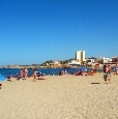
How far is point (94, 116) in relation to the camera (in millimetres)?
10672

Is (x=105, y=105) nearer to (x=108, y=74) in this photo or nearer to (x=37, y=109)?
(x=37, y=109)

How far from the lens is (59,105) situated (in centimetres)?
1348

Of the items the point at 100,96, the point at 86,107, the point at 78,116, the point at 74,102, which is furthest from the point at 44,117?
the point at 100,96

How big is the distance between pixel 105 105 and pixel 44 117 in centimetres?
262

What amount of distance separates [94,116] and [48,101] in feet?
15.2

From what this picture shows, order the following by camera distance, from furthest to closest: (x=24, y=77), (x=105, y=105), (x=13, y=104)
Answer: (x=24, y=77) < (x=13, y=104) < (x=105, y=105)

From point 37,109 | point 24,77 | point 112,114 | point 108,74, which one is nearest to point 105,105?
point 112,114

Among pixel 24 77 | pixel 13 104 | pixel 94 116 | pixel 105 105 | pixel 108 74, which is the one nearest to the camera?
pixel 94 116

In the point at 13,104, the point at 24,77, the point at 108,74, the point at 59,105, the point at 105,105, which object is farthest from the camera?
the point at 24,77

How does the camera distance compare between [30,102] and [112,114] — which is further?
[30,102]

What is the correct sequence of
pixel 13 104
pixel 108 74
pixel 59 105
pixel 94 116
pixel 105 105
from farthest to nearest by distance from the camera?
pixel 108 74 → pixel 13 104 → pixel 59 105 → pixel 105 105 → pixel 94 116

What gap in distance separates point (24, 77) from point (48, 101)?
20450 mm

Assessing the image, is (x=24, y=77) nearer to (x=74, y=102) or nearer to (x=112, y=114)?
(x=74, y=102)

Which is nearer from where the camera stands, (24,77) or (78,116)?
(78,116)
